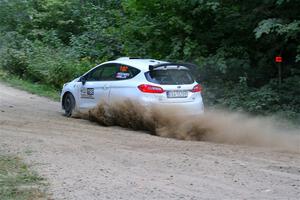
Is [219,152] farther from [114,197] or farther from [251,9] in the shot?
[251,9]

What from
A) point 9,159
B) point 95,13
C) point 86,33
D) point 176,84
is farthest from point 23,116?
point 95,13

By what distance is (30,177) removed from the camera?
273 inches

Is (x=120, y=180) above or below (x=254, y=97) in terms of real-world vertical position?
below

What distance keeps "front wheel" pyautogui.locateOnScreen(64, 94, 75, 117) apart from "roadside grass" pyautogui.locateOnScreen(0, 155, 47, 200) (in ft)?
18.2

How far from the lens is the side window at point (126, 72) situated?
11852mm

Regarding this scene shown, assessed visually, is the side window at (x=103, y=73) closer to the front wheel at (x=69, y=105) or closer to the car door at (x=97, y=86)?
the car door at (x=97, y=86)

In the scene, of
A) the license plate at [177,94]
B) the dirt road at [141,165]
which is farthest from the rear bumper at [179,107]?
the dirt road at [141,165]

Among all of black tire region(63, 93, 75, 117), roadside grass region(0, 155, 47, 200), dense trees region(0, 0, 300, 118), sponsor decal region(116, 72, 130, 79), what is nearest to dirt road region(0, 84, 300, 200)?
roadside grass region(0, 155, 47, 200)

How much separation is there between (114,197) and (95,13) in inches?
893

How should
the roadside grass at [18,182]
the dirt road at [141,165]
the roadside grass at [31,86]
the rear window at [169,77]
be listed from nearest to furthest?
1. the roadside grass at [18,182]
2. the dirt road at [141,165]
3. the rear window at [169,77]
4. the roadside grass at [31,86]

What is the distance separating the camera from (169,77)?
38.2 ft

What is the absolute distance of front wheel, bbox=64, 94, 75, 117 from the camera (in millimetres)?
13539

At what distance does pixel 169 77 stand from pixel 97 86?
6.48 ft

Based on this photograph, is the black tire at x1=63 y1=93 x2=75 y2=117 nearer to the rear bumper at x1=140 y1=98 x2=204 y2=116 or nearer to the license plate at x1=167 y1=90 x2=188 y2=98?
the rear bumper at x1=140 y1=98 x2=204 y2=116
